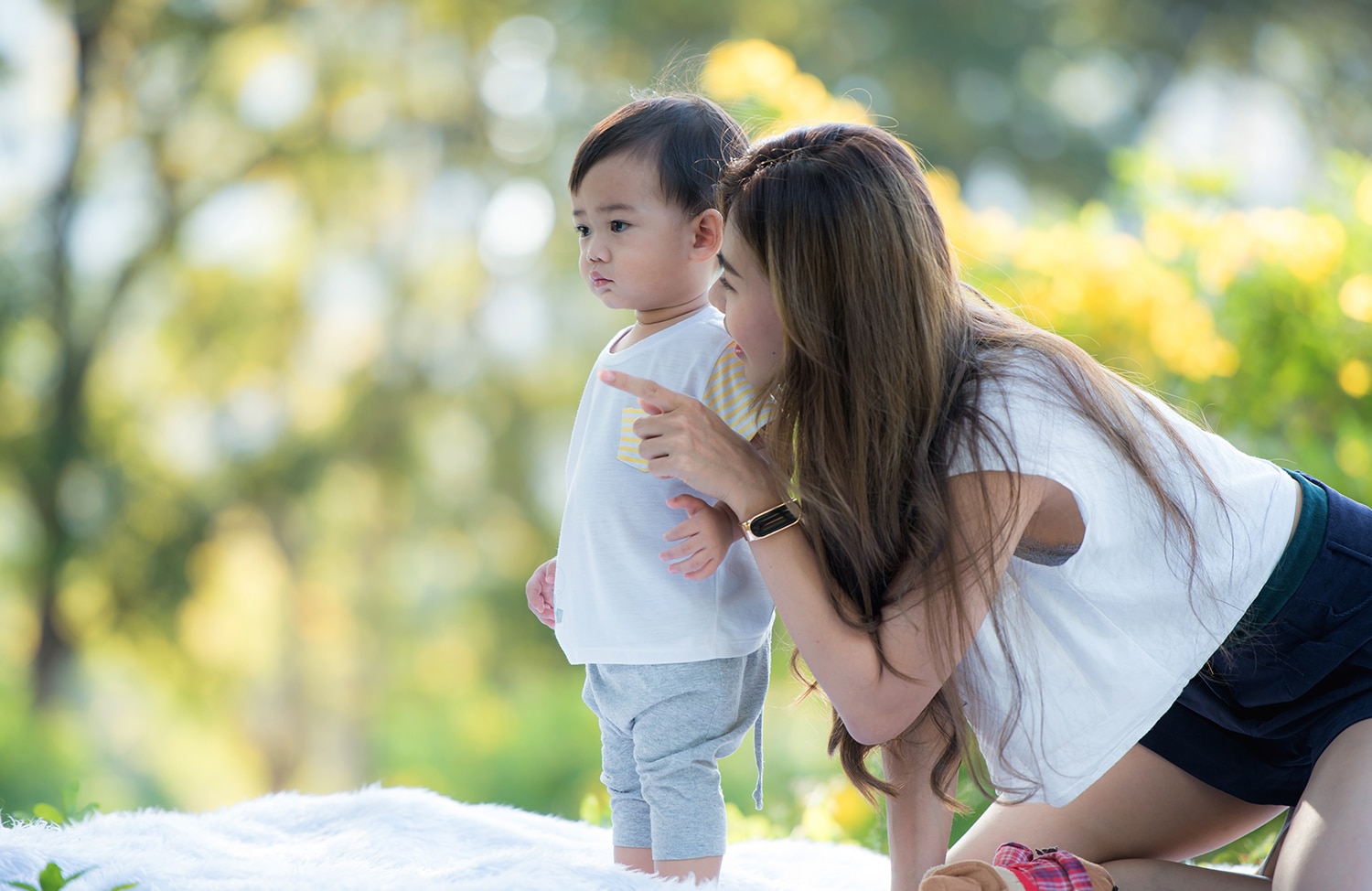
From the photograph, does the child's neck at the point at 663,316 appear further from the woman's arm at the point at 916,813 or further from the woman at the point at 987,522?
the woman's arm at the point at 916,813

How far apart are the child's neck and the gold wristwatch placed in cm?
35

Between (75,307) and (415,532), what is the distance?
2.32 meters

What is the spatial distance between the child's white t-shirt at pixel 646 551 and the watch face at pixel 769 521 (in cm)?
16

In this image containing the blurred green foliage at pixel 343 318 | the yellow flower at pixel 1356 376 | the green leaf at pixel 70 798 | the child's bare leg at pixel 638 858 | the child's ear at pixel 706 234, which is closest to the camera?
the child's ear at pixel 706 234

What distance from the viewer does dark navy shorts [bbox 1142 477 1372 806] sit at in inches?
57.6

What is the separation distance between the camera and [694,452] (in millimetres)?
1355

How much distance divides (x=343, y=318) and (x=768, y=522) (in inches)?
240

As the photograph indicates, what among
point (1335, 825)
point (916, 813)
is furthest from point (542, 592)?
point (1335, 825)

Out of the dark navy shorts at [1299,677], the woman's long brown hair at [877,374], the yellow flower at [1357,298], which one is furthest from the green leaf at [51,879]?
the yellow flower at [1357,298]

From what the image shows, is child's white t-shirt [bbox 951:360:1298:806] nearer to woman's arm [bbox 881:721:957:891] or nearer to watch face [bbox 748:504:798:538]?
woman's arm [bbox 881:721:957:891]

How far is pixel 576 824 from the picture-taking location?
7.01 feet

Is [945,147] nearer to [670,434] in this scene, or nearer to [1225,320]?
[1225,320]

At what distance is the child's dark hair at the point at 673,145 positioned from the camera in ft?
4.92

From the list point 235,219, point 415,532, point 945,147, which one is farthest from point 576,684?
point 945,147
